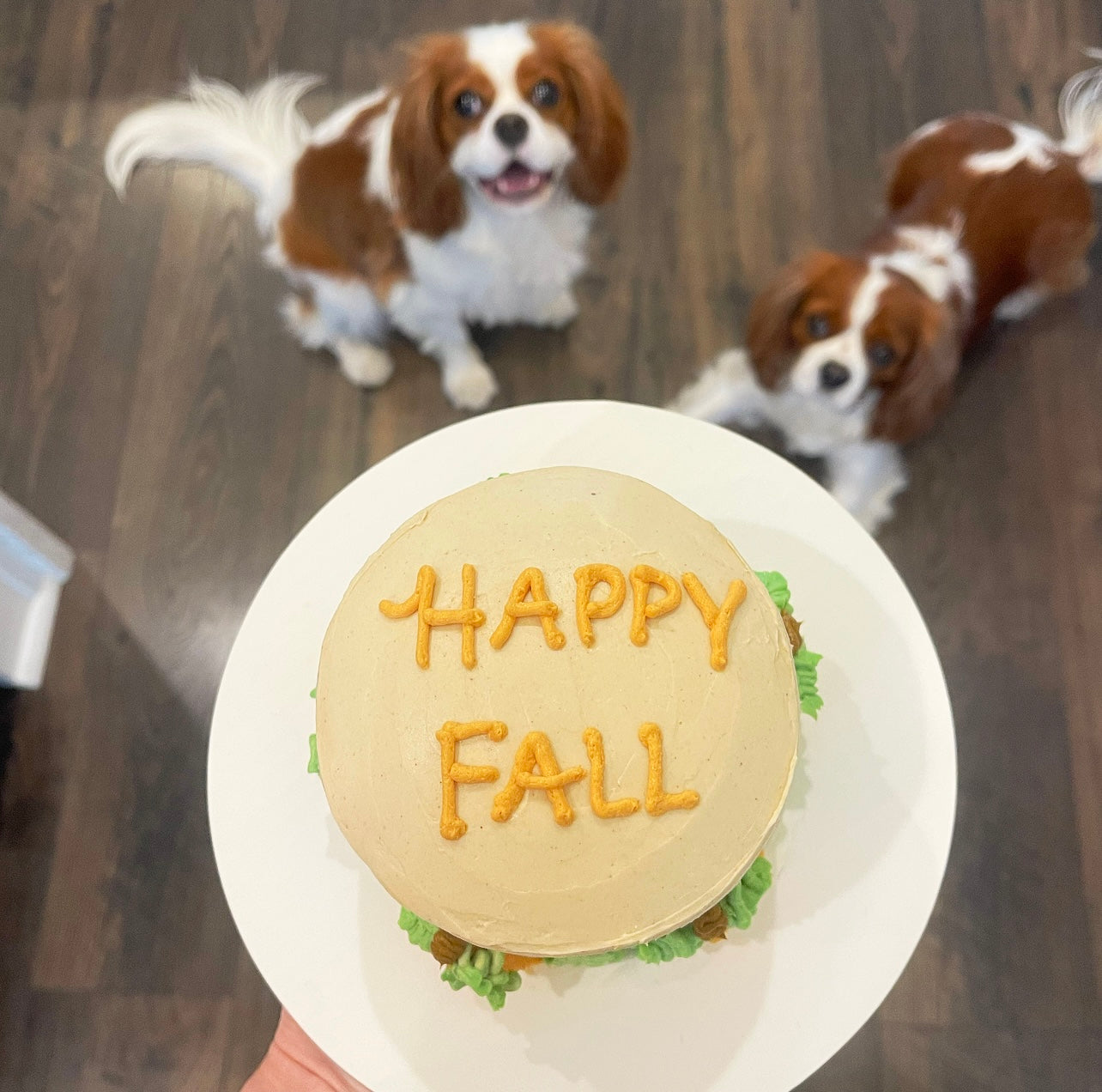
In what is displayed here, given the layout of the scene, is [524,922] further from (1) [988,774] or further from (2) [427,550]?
(1) [988,774]

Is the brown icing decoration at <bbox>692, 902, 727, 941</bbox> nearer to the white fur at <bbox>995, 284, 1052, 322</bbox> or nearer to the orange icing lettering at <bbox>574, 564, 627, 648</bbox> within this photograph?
the orange icing lettering at <bbox>574, 564, 627, 648</bbox>

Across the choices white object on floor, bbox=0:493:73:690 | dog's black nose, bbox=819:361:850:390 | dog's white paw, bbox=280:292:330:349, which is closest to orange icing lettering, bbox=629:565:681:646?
dog's black nose, bbox=819:361:850:390

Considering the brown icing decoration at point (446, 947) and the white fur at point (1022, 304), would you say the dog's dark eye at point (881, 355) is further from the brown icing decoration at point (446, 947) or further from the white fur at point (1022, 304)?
the brown icing decoration at point (446, 947)

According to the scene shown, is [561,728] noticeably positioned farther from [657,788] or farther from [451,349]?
[451,349]

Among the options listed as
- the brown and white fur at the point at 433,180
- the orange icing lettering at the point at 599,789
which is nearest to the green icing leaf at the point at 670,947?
the orange icing lettering at the point at 599,789

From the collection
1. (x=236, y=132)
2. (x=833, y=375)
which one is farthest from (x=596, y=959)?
(x=236, y=132)

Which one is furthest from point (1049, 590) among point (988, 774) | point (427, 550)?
point (427, 550)
